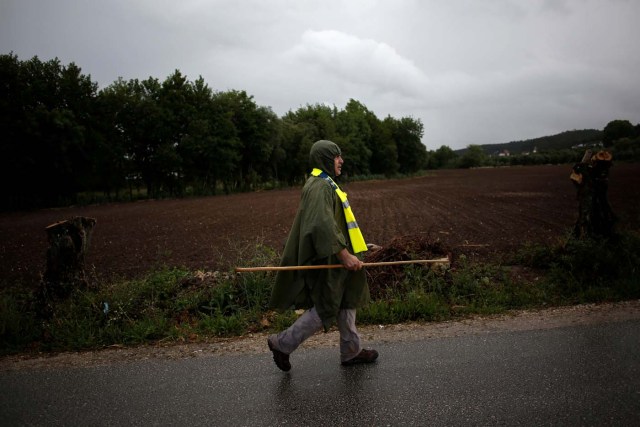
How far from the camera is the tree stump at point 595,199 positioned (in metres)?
5.87

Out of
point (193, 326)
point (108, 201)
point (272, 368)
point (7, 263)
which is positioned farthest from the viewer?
point (108, 201)

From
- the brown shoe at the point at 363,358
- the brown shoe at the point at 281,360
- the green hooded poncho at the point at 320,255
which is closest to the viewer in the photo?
the green hooded poncho at the point at 320,255

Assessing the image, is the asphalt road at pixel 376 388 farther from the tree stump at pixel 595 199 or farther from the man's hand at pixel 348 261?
the tree stump at pixel 595 199

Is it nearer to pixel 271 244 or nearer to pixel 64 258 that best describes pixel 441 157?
pixel 271 244

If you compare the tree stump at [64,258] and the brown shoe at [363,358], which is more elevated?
the tree stump at [64,258]

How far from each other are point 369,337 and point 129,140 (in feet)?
145

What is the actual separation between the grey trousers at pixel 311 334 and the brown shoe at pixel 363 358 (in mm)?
30

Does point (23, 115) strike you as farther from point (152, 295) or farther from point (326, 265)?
point (326, 265)

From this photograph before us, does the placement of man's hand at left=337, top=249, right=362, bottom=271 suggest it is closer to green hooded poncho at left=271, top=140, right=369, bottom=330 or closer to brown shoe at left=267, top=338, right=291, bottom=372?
green hooded poncho at left=271, top=140, right=369, bottom=330

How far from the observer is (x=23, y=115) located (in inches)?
1315

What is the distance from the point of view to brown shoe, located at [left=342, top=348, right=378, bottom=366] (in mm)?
3426

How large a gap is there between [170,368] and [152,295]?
2012 mm

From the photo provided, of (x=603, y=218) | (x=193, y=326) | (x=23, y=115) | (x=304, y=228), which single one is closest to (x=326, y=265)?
(x=304, y=228)

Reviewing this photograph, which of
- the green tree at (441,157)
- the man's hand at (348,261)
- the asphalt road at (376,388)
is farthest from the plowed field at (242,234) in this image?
the green tree at (441,157)
